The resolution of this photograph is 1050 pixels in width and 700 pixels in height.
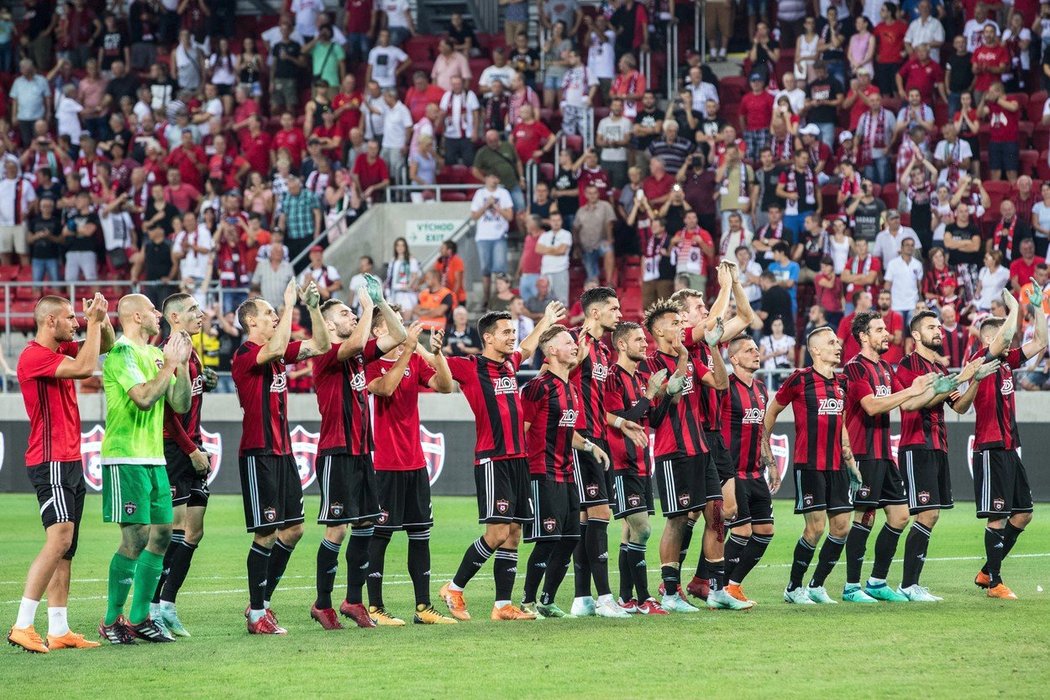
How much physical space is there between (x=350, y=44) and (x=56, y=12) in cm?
659

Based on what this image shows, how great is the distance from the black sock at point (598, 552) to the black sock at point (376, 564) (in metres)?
1.45

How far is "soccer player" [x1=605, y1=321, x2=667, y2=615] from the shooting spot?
37.8 ft

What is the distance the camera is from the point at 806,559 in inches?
481

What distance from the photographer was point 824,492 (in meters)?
12.3

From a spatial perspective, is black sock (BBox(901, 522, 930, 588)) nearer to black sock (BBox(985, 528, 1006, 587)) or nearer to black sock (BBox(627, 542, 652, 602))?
black sock (BBox(985, 528, 1006, 587))

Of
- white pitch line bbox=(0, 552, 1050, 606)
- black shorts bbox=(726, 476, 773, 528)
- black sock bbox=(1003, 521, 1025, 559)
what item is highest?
black shorts bbox=(726, 476, 773, 528)

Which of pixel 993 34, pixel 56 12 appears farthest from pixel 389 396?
pixel 56 12

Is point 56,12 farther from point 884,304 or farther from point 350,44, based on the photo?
point 884,304

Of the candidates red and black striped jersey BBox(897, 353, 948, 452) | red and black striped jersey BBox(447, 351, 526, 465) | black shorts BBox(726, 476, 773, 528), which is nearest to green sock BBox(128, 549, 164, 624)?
red and black striped jersey BBox(447, 351, 526, 465)

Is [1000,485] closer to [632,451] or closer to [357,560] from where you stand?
[632,451]

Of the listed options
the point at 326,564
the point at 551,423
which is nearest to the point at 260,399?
the point at 326,564

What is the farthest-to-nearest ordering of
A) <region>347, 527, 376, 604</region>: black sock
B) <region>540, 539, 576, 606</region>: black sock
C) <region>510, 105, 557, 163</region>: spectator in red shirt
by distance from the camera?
<region>510, 105, 557, 163</region>: spectator in red shirt
<region>540, 539, 576, 606</region>: black sock
<region>347, 527, 376, 604</region>: black sock

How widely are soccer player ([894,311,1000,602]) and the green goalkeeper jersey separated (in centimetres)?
596

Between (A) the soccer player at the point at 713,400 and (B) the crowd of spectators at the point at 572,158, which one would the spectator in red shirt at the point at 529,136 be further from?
(A) the soccer player at the point at 713,400
